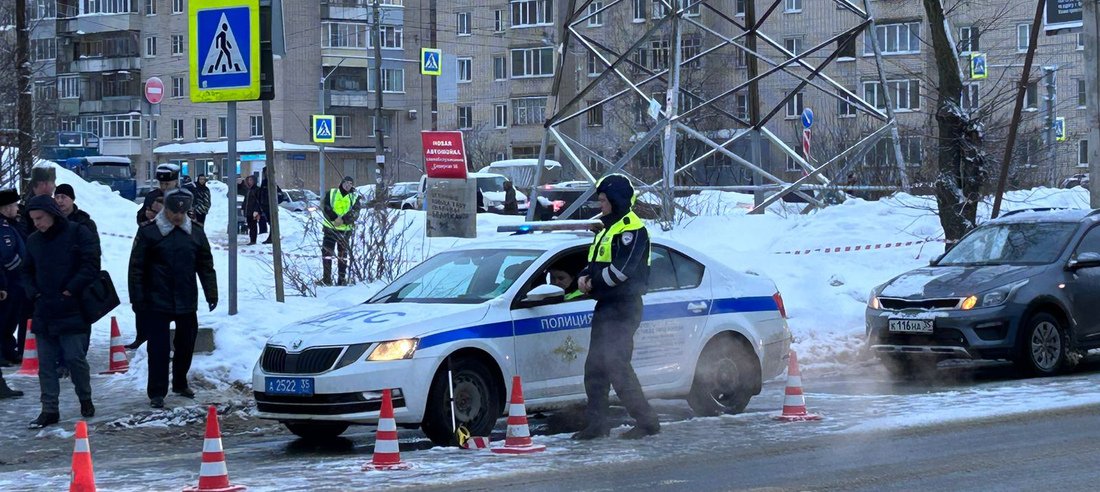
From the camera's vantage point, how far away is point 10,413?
38.6 feet

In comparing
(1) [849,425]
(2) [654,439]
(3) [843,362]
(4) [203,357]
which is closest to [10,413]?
(4) [203,357]

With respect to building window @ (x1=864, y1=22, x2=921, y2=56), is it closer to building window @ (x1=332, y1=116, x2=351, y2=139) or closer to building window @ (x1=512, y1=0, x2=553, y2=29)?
building window @ (x1=512, y1=0, x2=553, y2=29)

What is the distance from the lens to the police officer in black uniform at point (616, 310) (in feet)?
32.2

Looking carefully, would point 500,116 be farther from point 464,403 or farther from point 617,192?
point 464,403

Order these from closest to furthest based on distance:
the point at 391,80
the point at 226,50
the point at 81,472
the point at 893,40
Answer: the point at 81,472 → the point at 226,50 → the point at 893,40 → the point at 391,80

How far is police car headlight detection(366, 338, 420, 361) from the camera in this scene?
30.9 feet

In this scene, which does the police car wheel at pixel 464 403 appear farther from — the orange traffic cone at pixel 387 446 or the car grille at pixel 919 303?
the car grille at pixel 919 303

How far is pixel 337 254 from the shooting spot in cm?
1900

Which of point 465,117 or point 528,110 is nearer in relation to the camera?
point 528,110

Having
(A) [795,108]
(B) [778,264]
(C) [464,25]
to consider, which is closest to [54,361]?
(B) [778,264]

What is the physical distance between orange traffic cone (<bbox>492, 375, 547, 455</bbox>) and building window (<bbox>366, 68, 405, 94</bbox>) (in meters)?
71.8

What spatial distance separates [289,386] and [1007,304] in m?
7.15

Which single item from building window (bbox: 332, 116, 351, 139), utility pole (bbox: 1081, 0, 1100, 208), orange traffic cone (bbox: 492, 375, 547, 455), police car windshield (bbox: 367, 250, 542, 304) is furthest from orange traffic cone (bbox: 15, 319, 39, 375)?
building window (bbox: 332, 116, 351, 139)

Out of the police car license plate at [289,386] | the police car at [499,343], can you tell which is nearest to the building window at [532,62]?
the police car at [499,343]
